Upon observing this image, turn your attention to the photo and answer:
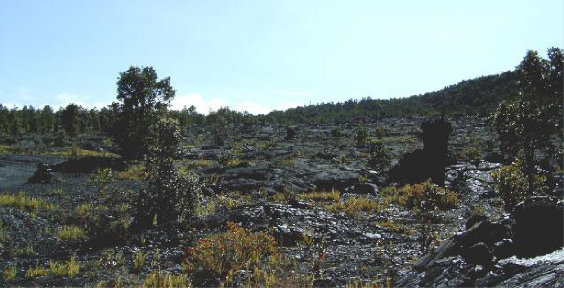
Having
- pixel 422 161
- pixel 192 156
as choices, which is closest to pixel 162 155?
pixel 422 161

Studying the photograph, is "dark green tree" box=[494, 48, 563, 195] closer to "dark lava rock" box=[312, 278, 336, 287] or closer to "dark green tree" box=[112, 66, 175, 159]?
"dark lava rock" box=[312, 278, 336, 287]

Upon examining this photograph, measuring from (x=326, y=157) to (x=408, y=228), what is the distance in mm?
33126

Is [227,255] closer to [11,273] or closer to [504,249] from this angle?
[11,273]

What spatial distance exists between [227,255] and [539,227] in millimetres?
8224

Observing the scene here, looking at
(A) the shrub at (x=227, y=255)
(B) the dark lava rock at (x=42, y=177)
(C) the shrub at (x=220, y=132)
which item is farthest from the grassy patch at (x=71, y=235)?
(C) the shrub at (x=220, y=132)

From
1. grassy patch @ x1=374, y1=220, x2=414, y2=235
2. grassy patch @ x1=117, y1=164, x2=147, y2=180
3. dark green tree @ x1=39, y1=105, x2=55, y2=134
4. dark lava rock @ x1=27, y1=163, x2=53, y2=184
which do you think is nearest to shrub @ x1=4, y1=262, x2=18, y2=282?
grassy patch @ x1=374, y1=220, x2=414, y2=235

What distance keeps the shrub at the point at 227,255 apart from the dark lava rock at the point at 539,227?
7.06m

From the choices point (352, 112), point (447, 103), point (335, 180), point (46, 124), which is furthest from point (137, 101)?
point (352, 112)

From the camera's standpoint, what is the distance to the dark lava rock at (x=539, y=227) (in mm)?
8711

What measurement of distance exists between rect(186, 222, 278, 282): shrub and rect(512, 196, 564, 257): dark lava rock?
7.06m

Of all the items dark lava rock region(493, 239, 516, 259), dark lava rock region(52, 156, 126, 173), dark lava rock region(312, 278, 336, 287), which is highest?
dark lava rock region(52, 156, 126, 173)

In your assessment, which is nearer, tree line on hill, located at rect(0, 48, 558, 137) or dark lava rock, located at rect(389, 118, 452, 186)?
dark lava rock, located at rect(389, 118, 452, 186)

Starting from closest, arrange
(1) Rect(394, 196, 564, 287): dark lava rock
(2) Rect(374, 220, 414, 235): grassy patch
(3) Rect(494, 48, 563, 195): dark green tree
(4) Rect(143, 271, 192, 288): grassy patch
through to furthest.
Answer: (1) Rect(394, 196, 564, 287): dark lava rock, (4) Rect(143, 271, 192, 288): grassy patch, (3) Rect(494, 48, 563, 195): dark green tree, (2) Rect(374, 220, 414, 235): grassy patch

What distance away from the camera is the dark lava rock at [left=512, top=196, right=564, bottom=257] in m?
8.71
